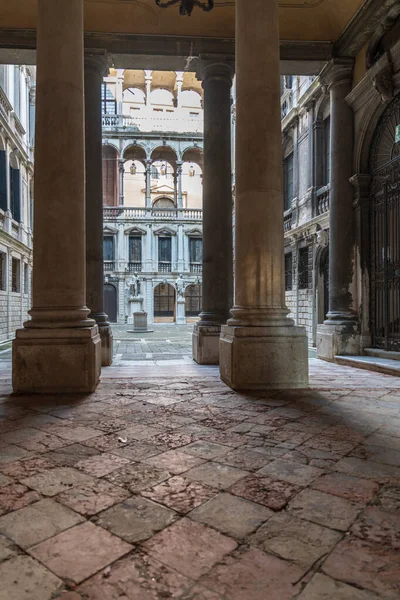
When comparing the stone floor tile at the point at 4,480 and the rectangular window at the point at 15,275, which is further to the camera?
the rectangular window at the point at 15,275

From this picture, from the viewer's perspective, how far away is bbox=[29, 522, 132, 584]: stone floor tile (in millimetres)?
1678

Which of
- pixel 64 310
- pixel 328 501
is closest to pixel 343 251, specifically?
pixel 64 310

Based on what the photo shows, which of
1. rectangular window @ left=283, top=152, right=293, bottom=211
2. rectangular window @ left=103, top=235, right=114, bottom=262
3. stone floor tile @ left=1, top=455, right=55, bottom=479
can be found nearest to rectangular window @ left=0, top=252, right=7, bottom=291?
A: rectangular window @ left=283, top=152, right=293, bottom=211

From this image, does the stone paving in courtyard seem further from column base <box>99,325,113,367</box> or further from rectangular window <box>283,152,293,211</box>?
rectangular window <box>283,152,293,211</box>

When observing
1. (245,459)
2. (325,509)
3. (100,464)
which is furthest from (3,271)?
(325,509)

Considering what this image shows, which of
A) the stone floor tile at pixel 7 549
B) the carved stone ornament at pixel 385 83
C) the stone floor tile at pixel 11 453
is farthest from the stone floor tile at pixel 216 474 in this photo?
the carved stone ornament at pixel 385 83

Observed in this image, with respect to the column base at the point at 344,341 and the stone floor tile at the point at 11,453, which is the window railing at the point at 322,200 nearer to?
the column base at the point at 344,341

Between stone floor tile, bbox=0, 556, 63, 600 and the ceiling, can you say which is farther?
the ceiling

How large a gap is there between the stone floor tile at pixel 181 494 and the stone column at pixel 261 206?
9.23 ft

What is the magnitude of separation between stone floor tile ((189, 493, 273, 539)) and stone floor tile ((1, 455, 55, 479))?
Result: 1.15 metres

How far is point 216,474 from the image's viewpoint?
262cm

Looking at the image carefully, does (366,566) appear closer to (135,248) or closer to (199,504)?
(199,504)

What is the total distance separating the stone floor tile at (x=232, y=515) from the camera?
6.52 feet

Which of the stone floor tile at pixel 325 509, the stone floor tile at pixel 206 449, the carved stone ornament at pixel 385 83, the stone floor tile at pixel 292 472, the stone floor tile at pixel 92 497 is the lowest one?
the stone floor tile at pixel 206 449
